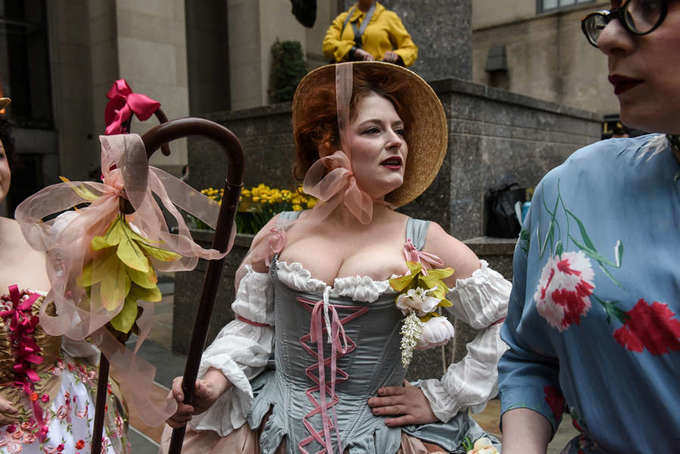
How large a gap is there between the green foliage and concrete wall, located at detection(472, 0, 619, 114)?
826cm

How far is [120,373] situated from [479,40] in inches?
719

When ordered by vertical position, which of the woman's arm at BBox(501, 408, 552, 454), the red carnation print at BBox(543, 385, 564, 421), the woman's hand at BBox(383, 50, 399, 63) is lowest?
the woman's arm at BBox(501, 408, 552, 454)

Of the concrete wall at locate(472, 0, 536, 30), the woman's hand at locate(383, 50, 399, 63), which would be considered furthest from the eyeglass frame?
the concrete wall at locate(472, 0, 536, 30)

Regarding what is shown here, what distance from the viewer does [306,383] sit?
1.76 m

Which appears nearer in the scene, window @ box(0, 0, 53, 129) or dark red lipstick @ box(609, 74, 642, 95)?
dark red lipstick @ box(609, 74, 642, 95)

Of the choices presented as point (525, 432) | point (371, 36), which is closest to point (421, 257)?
point (525, 432)

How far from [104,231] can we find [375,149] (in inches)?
36.5

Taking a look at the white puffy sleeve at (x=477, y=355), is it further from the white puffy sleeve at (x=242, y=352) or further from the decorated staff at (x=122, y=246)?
the decorated staff at (x=122, y=246)

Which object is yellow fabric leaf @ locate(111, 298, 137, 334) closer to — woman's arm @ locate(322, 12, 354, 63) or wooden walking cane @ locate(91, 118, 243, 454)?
wooden walking cane @ locate(91, 118, 243, 454)

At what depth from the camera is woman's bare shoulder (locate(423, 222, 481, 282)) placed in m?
1.78

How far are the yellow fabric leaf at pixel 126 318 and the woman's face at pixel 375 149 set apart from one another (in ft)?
3.02

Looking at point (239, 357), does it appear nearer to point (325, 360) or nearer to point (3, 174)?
point (325, 360)

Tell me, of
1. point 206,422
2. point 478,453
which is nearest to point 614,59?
point 478,453

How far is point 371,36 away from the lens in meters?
4.94
